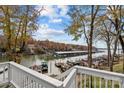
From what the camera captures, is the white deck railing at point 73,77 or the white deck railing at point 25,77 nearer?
the white deck railing at point 25,77

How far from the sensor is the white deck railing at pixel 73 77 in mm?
2447

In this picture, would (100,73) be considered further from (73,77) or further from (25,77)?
(25,77)

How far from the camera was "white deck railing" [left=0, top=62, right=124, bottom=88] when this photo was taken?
8.03 feet

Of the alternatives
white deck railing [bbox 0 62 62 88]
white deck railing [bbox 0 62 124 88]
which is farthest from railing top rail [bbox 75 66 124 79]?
white deck railing [bbox 0 62 62 88]

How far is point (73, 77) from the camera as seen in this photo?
8.06 ft

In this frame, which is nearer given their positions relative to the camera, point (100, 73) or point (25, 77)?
point (100, 73)

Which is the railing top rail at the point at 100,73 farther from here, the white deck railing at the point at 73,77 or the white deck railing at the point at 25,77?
the white deck railing at the point at 25,77

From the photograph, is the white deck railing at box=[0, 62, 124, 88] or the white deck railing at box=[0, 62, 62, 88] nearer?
the white deck railing at box=[0, 62, 62, 88]

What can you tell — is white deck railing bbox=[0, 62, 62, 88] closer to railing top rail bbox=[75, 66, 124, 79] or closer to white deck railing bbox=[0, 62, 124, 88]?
white deck railing bbox=[0, 62, 124, 88]

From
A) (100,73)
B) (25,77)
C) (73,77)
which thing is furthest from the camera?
(25,77)

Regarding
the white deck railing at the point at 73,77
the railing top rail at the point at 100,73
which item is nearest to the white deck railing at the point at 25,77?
the white deck railing at the point at 73,77

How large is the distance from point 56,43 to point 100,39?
2.09 ft

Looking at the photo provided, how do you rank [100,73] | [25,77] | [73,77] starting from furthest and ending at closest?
[25,77] → [100,73] → [73,77]

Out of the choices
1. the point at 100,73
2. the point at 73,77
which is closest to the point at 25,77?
the point at 73,77
